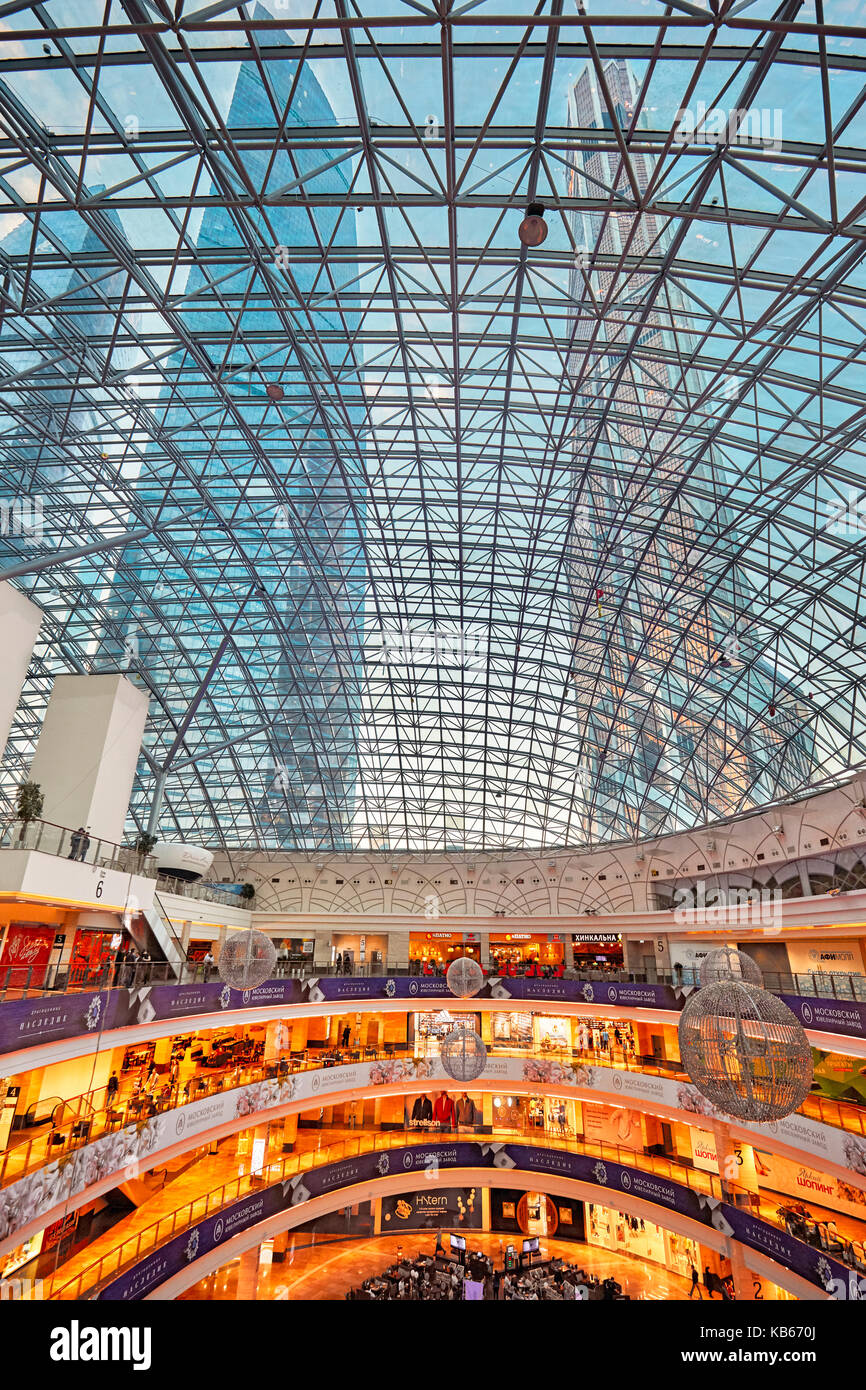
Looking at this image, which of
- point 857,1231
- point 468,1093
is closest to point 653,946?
point 468,1093

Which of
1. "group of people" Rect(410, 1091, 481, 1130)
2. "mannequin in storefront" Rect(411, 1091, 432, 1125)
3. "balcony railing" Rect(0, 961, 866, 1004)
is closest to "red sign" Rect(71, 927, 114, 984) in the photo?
"balcony railing" Rect(0, 961, 866, 1004)

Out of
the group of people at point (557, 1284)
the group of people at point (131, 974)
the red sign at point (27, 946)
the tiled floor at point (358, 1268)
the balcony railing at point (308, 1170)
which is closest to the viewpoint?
the balcony railing at point (308, 1170)

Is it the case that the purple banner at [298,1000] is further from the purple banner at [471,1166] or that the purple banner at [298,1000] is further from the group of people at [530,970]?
the purple banner at [471,1166]

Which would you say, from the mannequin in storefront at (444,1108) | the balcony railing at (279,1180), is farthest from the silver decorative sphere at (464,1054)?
the mannequin in storefront at (444,1108)

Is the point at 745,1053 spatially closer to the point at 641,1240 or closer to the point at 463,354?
the point at 463,354

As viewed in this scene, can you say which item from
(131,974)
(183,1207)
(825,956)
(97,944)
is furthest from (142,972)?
(825,956)

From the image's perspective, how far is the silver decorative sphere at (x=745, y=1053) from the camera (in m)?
12.6

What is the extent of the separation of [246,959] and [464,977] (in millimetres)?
11516

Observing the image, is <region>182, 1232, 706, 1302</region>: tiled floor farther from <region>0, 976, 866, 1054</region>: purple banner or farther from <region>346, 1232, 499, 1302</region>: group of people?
<region>0, 976, 866, 1054</region>: purple banner

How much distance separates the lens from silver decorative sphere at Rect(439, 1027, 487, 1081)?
27.0 meters

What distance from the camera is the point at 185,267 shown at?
23609mm

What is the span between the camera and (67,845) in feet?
73.8

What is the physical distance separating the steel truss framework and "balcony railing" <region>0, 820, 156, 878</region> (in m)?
8.73
